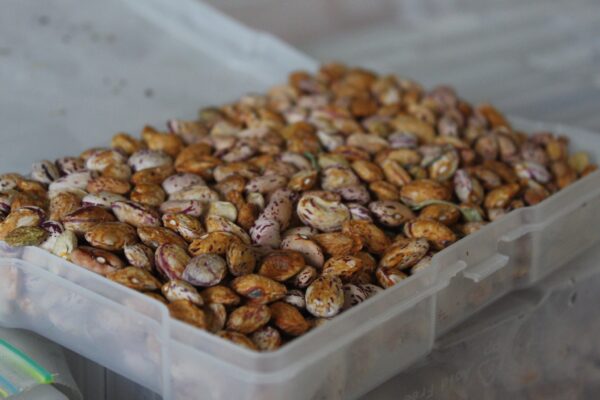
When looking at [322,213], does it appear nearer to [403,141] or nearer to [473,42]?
[403,141]

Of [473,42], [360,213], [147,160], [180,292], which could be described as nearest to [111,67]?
[147,160]

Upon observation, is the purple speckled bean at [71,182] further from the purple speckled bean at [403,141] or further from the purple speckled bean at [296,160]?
the purple speckled bean at [403,141]

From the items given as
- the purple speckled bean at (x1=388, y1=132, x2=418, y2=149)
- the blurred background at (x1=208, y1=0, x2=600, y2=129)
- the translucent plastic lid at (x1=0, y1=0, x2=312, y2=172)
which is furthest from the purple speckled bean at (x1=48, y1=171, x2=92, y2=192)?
the blurred background at (x1=208, y1=0, x2=600, y2=129)

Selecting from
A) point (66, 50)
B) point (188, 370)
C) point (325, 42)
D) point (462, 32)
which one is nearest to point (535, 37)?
point (462, 32)

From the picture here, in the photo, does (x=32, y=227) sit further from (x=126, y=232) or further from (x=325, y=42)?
(x=325, y=42)

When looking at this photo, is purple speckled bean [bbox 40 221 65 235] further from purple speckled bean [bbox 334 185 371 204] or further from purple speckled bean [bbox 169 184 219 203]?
purple speckled bean [bbox 334 185 371 204]

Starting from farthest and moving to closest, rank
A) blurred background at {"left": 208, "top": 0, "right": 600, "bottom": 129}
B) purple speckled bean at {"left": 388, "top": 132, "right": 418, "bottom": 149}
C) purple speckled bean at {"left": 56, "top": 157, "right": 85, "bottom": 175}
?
blurred background at {"left": 208, "top": 0, "right": 600, "bottom": 129}, purple speckled bean at {"left": 388, "top": 132, "right": 418, "bottom": 149}, purple speckled bean at {"left": 56, "top": 157, "right": 85, "bottom": 175}

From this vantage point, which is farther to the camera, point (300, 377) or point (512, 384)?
point (512, 384)

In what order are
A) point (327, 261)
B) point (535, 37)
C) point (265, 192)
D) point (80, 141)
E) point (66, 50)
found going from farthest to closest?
1. point (535, 37)
2. point (66, 50)
3. point (80, 141)
4. point (265, 192)
5. point (327, 261)
